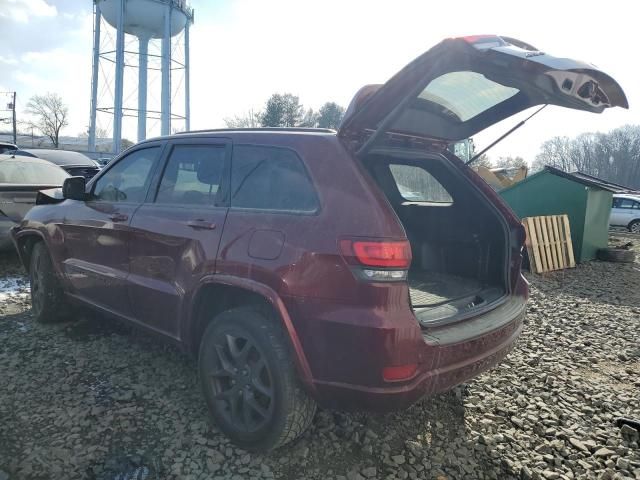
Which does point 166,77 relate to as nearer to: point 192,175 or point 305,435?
point 192,175

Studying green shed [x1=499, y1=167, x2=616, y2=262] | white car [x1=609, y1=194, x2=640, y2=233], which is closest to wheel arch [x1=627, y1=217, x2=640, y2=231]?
white car [x1=609, y1=194, x2=640, y2=233]

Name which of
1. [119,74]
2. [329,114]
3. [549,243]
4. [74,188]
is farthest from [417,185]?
[329,114]

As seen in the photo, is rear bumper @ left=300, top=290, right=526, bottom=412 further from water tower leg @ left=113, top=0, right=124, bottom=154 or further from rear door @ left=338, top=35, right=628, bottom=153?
water tower leg @ left=113, top=0, right=124, bottom=154

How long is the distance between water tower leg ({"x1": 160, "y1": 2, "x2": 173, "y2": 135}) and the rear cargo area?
85.0 feet

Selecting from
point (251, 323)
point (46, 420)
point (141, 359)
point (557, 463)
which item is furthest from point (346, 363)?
point (141, 359)

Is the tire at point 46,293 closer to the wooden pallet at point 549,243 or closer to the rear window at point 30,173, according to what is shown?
the rear window at point 30,173

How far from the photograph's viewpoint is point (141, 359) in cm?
343

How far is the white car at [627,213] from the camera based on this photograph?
19.3 m

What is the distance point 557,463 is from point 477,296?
1.02 metres

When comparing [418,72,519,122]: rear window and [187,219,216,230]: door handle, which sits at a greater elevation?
[418,72,519,122]: rear window

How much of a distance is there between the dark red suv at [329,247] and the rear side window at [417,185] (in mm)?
20

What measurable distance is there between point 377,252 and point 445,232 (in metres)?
1.62

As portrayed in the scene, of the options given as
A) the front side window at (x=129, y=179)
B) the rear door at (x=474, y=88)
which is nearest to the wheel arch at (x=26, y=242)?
the front side window at (x=129, y=179)

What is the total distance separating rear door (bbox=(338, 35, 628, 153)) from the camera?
194 cm
